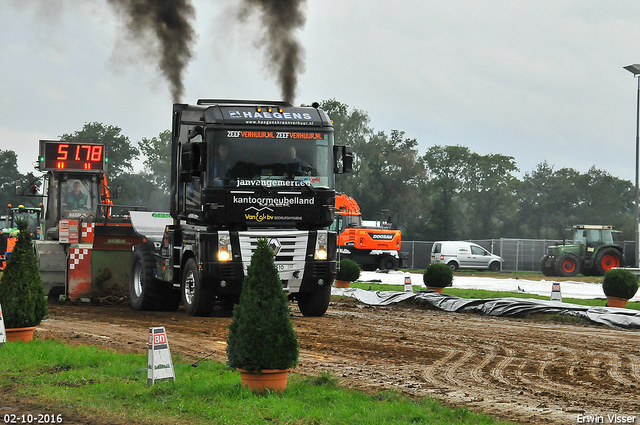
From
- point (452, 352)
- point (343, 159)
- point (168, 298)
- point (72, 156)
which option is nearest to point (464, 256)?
point (72, 156)

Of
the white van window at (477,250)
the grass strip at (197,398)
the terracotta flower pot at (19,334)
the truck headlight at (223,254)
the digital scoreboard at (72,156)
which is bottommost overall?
the grass strip at (197,398)

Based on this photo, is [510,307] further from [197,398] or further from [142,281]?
[197,398]

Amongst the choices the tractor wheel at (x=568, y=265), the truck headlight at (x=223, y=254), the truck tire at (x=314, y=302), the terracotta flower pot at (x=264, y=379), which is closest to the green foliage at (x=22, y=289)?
the truck headlight at (x=223, y=254)

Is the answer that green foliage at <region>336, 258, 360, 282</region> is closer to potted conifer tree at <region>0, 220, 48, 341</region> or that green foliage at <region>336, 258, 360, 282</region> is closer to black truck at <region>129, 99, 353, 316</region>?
black truck at <region>129, 99, 353, 316</region>

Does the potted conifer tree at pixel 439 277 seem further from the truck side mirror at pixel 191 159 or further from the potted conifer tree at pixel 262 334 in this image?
the potted conifer tree at pixel 262 334

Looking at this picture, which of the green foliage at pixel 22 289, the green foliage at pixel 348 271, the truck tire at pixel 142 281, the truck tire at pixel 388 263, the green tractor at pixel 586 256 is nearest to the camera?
the green foliage at pixel 22 289

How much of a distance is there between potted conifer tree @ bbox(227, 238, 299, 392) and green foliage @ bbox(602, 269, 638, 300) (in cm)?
1357

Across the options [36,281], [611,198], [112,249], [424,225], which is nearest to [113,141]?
[424,225]

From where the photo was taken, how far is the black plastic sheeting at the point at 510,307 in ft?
51.0

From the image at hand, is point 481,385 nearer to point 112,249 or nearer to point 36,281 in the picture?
point 36,281

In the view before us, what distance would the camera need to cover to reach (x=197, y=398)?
24.7ft

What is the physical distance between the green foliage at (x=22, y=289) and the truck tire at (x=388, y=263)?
27.7 meters

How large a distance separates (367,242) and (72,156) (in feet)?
60.0

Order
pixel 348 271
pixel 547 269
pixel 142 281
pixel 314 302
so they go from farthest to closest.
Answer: pixel 547 269
pixel 348 271
pixel 142 281
pixel 314 302
